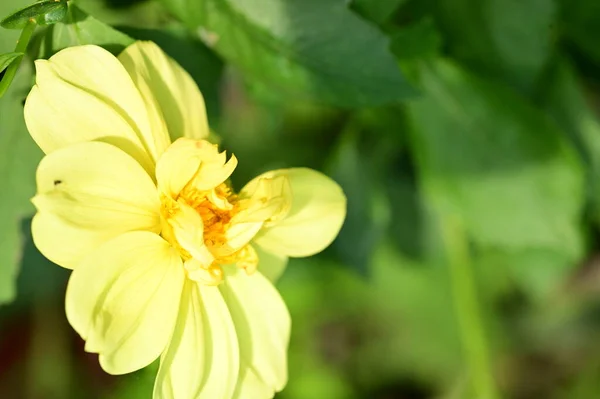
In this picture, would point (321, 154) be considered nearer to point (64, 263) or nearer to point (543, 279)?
point (543, 279)

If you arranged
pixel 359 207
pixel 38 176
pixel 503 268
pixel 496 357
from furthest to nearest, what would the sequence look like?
pixel 496 357 < pixel 503 268 < pixel 359 207 < pixel 38 176


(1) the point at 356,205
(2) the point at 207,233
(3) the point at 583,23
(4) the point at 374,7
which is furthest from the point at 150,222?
→ (3) the point at 583,23

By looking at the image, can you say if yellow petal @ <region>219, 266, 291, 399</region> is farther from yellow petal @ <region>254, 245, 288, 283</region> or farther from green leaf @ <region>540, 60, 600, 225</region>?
green leaf @ <region>540, 60, 600, 225</region>

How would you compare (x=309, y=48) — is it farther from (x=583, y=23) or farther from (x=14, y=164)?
(x=583, y=23)

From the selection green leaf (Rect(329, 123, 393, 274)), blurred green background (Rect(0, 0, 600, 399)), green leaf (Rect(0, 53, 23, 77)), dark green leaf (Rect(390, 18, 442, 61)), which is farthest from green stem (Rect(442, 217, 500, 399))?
green leaf (Rect(0, 53, 23, 77))

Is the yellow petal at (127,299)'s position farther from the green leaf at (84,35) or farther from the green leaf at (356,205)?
the green leaf at (356,205)

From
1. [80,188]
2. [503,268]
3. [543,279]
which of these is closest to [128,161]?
[80,188]
